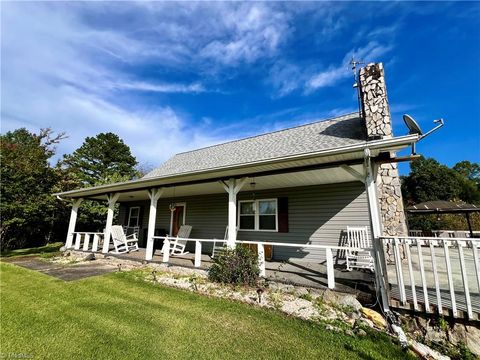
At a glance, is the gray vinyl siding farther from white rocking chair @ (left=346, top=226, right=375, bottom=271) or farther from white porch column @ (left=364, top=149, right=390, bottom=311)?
white porch column @ (left=364, top=149, right=390, bottom=311)

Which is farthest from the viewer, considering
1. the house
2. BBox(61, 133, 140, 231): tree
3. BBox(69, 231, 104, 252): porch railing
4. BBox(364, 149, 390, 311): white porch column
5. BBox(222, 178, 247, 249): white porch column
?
Answer: BBox(61, 133, 140, 231): tree

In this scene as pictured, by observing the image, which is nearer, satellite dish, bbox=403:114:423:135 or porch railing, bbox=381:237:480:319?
porch railing, bbox=381:237:480:319

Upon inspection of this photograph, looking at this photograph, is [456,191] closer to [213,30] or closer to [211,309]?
[213,30]

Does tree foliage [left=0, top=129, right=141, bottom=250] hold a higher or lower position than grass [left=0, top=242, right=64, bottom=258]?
higher

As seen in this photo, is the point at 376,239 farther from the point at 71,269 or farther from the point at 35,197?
the point at 35,197

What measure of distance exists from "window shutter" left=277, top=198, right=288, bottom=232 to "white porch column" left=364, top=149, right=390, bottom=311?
11.9ft

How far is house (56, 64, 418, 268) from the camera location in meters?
5.26

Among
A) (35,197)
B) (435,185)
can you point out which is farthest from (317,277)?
(435,185)

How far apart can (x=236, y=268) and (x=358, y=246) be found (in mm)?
3395

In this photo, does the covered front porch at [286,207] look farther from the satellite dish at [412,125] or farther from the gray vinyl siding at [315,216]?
the satellite dish at [412,125]

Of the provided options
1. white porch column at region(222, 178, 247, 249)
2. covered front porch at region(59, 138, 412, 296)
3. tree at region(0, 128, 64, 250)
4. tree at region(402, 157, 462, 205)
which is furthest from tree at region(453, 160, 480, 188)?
tree at region(0, 128, 64, 250)

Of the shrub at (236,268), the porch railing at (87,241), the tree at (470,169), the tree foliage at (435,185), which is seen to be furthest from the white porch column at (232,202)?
the tree at (470,169)

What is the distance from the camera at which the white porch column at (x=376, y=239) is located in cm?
354

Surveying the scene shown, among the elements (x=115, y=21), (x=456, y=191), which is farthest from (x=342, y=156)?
(x=456, y=191)
